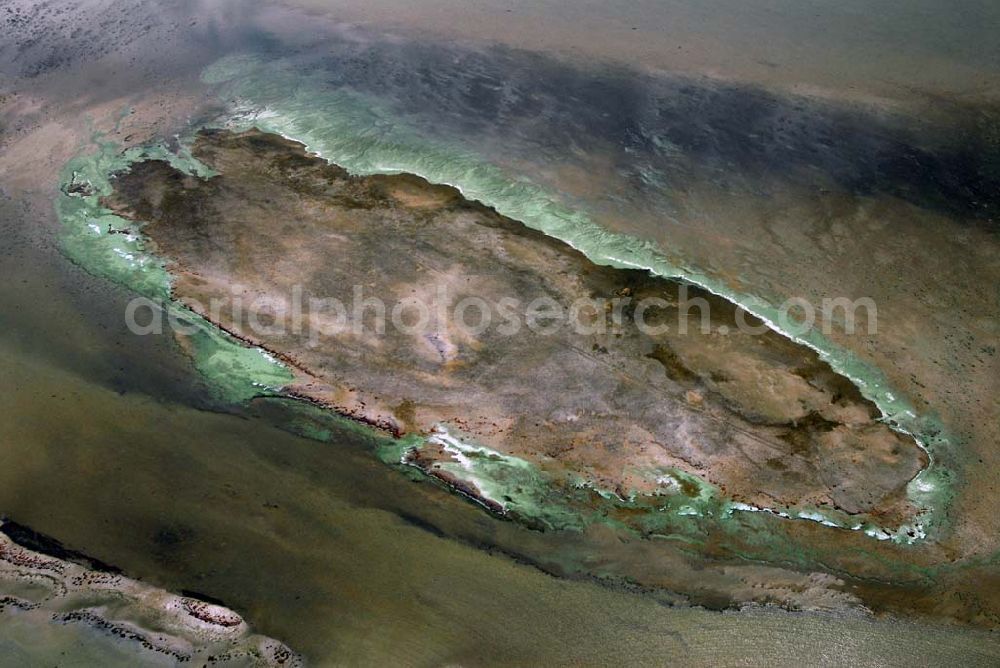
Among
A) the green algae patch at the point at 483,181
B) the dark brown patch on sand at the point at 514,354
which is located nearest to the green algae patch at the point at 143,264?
the dark brown patch on sand at the point at 514,354

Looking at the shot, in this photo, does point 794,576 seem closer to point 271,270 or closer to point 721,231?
point 721,231

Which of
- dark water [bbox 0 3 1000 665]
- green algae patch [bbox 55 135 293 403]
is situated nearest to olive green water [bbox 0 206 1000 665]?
dark water [bbox 0 3 1000 665]

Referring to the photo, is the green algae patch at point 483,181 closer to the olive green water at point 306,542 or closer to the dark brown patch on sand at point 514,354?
the dark brown patch on sand at point 514,354

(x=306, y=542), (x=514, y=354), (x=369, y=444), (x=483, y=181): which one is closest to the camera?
(x=306, y=542)

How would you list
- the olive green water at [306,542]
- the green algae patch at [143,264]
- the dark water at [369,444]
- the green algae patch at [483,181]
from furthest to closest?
the green algae patch at [143,264]
the green algae patch at [483,181]
the dark water at [369,444]
the olive green water at [306,542]

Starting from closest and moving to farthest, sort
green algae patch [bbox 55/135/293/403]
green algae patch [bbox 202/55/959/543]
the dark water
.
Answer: the dark water → green algae patch [bbox 202/55/959/543] → green algae patch [bbox 55/135/293/403]

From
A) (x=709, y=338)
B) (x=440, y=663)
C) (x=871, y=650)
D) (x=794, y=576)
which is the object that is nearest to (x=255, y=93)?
(x=709, y=338)

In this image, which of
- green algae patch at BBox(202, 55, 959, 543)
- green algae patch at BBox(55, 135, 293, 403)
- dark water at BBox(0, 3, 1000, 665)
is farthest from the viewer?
green algae patch at BBox(55, 135, 293, 403)

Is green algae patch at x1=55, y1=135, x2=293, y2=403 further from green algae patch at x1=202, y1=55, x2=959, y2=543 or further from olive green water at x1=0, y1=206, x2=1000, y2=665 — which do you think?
green algae patch at x1=202, y1=55, x2=959, y2=543

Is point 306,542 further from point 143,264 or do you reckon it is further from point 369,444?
point 143,264

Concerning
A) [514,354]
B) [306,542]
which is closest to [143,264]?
[306,542]

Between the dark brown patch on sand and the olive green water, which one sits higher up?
the dark brown patch on sand

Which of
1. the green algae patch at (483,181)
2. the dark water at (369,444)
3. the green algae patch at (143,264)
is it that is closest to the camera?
the dark water at (369,444)
